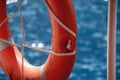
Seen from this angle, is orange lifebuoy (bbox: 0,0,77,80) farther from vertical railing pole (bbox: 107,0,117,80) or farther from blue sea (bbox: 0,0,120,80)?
blue sea (bbox: 0,0,120,80)


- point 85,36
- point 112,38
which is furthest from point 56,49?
point 85,36

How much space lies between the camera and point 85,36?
7.84 ft

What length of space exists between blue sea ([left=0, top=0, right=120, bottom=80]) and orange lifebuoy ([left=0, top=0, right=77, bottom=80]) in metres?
0.79

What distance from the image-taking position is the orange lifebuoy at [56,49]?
1.45 m

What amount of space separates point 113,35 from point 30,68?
521 millimetres

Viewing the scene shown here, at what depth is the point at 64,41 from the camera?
1476 mm

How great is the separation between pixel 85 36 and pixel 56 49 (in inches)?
35.9

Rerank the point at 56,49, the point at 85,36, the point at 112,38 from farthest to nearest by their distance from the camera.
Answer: the point at 85,36 < the point at 112,38 < the point at 56,49

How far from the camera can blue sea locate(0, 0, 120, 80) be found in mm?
2373

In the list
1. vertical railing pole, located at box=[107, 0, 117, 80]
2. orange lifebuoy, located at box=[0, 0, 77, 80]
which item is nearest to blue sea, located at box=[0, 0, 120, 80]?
vertical railing pole, located at box=[107, 0, 117, 80]

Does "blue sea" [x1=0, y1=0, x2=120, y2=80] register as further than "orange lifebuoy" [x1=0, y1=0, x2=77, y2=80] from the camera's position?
Yes

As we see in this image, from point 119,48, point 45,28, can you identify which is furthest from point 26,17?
point 119,48

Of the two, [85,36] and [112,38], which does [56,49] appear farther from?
[85,36]

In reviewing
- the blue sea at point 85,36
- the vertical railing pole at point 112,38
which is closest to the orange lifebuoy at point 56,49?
the vertical railing pole at point 112,38
